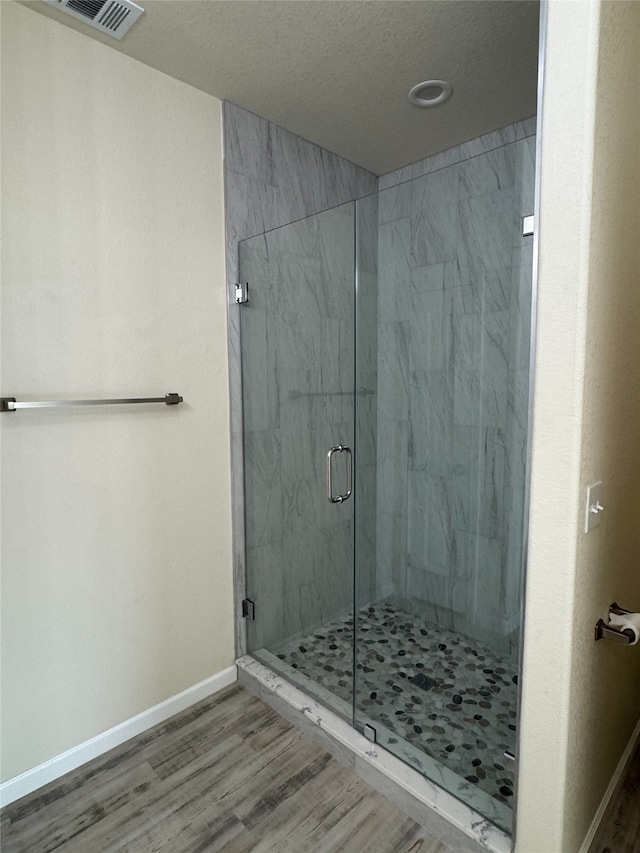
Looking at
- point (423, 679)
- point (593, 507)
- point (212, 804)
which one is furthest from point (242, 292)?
point (212, 804)

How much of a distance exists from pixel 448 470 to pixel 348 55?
1.54m

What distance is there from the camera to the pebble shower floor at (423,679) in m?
1.60

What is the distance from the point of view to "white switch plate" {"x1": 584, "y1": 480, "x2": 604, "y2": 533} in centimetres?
111

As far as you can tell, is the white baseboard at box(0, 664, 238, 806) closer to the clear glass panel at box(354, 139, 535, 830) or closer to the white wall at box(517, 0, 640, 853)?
the clear glass panel at box(354, 139, 535, 830)

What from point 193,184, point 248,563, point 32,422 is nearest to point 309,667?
point 248,563

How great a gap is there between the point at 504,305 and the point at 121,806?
2.09m

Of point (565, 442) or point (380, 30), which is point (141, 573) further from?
point (380, 30)

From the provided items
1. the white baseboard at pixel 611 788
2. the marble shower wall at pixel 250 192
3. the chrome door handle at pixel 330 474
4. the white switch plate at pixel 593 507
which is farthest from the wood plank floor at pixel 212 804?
the white switch plate at pixel 593 507

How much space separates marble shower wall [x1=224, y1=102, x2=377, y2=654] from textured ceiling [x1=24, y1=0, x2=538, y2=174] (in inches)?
3.5

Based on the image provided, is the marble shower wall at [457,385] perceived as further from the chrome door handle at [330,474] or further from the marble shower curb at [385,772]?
the marble shower curb at [385,772]

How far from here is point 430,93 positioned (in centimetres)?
192

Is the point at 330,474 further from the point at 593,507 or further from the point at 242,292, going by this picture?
the point at 593,507

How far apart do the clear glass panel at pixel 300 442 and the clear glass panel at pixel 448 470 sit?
9cm

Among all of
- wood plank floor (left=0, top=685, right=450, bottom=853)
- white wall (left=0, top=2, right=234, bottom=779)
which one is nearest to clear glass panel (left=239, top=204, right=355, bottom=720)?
white wall (left=0, top=2, right=234, bottom=779)
